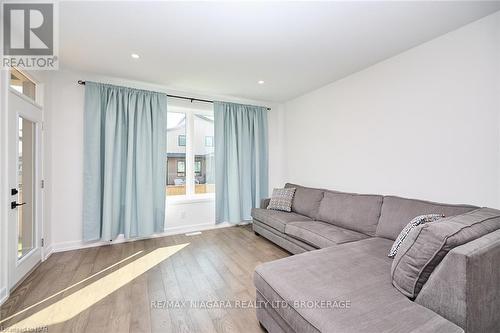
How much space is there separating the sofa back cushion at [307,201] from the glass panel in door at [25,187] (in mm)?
3447

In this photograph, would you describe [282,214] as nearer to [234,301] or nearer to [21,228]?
[234,301]

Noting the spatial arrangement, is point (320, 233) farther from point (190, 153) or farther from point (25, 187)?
point (25, 187)

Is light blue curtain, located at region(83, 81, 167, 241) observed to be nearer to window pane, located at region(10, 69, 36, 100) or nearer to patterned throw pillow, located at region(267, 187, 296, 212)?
window pane, located at region(10, 69, 36, 100)

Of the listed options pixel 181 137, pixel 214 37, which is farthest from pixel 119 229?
pixel 214 37

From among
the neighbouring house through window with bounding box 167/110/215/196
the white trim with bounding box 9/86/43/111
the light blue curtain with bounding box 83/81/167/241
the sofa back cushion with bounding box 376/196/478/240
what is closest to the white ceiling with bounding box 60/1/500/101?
the light blue curtain with bounding box 83/81/167/241

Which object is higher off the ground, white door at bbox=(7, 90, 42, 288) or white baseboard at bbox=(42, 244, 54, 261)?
white door at bbox=(7, 90, 42, 288)

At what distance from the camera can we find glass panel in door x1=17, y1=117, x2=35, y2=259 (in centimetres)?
229

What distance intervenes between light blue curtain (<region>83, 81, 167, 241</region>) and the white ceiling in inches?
17.0

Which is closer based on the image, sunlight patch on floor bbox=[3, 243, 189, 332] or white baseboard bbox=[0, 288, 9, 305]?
sunlight patch on floor bbox=[3, 243, 189, 332]

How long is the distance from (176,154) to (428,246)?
3.73 m

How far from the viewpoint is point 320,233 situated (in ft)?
8.35

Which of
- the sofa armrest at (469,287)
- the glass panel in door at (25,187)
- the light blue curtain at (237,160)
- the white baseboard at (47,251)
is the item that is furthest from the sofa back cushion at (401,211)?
the white baseboard at (47,251)

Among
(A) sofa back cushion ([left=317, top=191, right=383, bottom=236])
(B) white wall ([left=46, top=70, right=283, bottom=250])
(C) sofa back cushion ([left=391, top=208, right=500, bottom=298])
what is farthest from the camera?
(B) white wall ([left=46, top=70, right=283, bottom=250])

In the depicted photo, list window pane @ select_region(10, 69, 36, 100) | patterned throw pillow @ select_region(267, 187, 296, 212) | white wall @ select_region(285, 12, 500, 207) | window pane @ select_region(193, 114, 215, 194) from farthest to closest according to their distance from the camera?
1. window pane @ select_region(193, 114, 215, 194)
2. patterned throw pillow @ select_region(267, 187, 296, 212)
3. window pane @ select_region(10, 69, 36, 100)
4. white wall @ select_region(285, 12, 500, 207)
